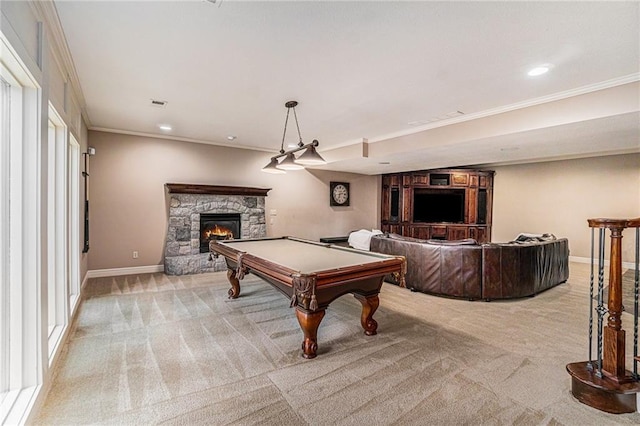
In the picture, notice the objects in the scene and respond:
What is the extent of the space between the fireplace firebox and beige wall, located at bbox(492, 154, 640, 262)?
732 centimetres

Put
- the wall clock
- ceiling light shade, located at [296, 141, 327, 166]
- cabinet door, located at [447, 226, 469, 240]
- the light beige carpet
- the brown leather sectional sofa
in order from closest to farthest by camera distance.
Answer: the light beige carpet, ceiling light shade, located at [296, 141, 327, 166], the brown leather sectional sofa, the wall clock, cabinet door, located at [447, 226, 469, 240]

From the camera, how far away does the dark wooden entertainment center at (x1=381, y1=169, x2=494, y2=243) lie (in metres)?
8.64

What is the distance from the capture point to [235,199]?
6512 mm

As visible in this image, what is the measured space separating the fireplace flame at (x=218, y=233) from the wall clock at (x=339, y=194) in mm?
3073

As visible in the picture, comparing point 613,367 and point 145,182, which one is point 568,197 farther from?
point 145,182

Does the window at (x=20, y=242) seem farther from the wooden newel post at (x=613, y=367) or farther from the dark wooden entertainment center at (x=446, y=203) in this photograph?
the dark wooden entertainment center at (x=446, y=203)

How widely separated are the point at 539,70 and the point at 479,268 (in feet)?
8.27

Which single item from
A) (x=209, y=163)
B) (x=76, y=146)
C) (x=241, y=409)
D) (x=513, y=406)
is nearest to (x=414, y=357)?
(x=513, y=406)

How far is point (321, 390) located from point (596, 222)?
2.21 metres

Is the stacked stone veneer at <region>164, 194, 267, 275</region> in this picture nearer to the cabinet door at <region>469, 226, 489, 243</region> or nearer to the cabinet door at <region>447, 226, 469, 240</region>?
the cabinet door at <region>447, 226, 469, 240</region>

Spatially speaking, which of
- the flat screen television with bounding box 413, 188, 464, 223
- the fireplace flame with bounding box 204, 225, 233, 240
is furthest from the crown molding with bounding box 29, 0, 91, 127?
the flat screen television with bounding box 413, 188, 464, 223

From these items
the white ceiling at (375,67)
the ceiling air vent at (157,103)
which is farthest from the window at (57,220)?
the ceiling air vent at (157,103)

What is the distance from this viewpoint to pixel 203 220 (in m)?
6.18

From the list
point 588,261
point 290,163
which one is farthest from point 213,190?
point 588,261
